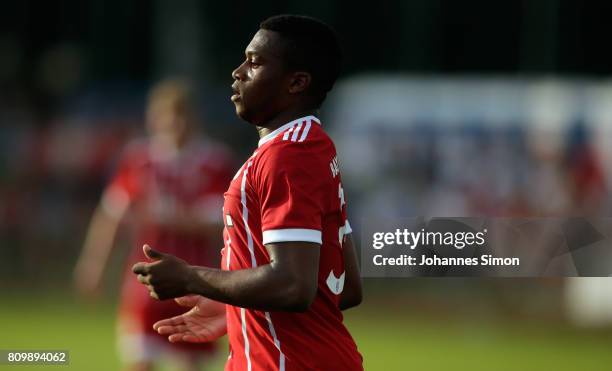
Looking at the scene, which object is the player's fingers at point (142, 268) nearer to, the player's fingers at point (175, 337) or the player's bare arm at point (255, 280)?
the player's bare arm at point (255, 280)

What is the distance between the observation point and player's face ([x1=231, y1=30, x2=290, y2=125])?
165 inches

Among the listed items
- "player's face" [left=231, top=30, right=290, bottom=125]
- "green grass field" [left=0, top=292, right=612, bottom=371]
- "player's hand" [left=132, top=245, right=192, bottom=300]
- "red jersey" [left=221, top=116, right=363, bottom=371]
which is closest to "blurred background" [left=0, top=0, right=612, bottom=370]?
"green grass field" [left=0, top=292, right=612, bottom=371]

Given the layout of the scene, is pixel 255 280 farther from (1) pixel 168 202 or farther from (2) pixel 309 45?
(1) pixel 168 202

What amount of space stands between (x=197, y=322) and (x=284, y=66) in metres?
1.14

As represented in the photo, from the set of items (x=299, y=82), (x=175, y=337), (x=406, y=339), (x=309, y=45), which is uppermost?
(x=309, y=45)

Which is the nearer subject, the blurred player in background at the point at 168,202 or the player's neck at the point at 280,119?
the player's neck at the point at 280,119

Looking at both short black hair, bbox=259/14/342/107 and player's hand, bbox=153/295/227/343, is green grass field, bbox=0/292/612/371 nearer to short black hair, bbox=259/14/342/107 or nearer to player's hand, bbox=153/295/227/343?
player's hand, bbox=153/295/227/343

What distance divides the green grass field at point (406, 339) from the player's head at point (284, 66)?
6594 millimetres

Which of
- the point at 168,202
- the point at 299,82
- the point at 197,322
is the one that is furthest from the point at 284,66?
the point at 168,202

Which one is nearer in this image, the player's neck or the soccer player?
the soccer player

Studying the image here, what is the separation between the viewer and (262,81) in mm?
4199

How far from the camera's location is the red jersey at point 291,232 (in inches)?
155

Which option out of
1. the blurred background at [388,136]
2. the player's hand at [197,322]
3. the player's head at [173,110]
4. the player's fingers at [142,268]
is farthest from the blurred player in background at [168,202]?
the player's fingers at [142,268]

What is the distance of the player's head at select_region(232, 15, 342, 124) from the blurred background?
4.74m
